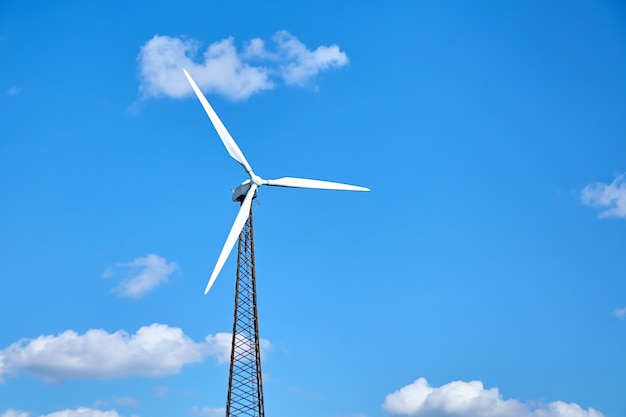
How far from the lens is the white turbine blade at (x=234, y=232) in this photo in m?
70.6

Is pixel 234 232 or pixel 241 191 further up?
pixel 241 191

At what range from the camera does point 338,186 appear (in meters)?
83.9

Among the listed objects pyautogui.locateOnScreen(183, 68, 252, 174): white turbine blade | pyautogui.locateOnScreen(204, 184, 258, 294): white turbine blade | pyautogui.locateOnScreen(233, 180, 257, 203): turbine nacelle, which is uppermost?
pyautogui.locateOnScreen(183, 68, 252, 174): white turbine blade

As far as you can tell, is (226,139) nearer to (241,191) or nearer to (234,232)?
(241,191)

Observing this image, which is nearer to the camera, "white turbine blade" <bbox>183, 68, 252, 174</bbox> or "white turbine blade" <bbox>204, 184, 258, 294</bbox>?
"white turbine blade" <bbox>204, 184, 258, 294</bbox>

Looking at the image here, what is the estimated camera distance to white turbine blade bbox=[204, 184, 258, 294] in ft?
232

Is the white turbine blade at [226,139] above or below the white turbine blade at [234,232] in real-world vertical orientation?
above

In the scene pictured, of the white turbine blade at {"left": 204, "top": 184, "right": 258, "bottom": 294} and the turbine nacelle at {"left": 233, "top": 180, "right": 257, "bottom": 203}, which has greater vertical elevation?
the turbine nacelle at {"left": 233, "top": 180, "right": 257, "bottom": 203}

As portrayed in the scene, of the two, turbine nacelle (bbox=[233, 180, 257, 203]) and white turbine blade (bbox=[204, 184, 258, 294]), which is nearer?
white turbine blade (bbox=[204, 184, 258, 294])

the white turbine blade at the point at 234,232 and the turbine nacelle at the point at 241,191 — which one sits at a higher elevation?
the turbine nacelle at the point at 241,191

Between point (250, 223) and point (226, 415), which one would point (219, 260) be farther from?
point (226, 415)

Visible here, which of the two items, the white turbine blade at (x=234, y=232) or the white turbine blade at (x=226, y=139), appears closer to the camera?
the white turbine blade at (x=234, y=232)

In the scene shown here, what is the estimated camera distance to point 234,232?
76.2 metres

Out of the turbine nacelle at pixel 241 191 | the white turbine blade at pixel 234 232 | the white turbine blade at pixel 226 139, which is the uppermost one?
the white turbine blade at pixel 226 139
